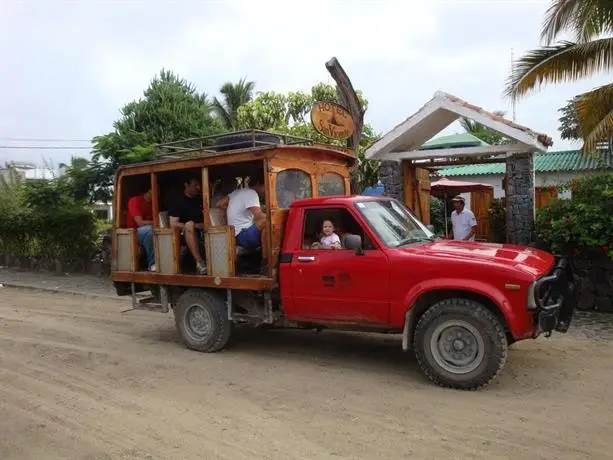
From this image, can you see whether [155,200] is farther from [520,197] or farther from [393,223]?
[520,197]

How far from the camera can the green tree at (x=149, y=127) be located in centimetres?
1420

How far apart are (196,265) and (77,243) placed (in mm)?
10695

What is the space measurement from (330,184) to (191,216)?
1963mm

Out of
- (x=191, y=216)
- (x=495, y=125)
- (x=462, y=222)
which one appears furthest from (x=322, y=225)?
(x=495, y=125)

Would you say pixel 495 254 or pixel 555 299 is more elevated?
pixel 495 254

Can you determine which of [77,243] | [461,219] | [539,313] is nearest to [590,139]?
[461,219]

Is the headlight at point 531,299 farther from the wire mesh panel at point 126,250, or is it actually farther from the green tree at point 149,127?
the green tree at point 149,127

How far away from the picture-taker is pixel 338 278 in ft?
20.6

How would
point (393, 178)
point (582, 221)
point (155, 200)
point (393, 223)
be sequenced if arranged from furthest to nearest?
point (393, 178) → point (582, 221) → point (155, 200) → point (393, 223)

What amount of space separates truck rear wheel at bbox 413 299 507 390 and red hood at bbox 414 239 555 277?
452 millimetres

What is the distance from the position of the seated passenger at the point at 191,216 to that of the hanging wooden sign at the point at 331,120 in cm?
225

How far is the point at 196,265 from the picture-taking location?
25.6ft

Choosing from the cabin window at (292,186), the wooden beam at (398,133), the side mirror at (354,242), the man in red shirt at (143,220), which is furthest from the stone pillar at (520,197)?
the man in red shirt at (143,220)

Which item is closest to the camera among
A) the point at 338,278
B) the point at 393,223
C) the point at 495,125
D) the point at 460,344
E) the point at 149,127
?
the point at 460,344
